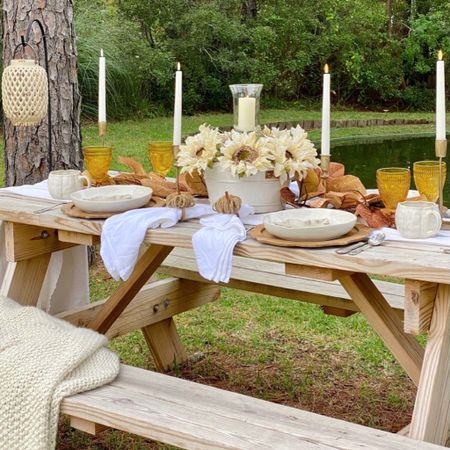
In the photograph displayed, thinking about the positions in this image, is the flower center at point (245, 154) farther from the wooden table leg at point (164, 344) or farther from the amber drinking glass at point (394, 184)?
the wooden table leg at point (164, 344)

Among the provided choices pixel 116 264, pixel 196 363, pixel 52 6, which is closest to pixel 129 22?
pixel 52 6

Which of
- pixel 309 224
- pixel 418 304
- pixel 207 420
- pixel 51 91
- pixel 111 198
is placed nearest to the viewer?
pixel 207 420

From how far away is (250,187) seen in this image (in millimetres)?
2443

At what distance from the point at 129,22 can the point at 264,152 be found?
1095 centimetres

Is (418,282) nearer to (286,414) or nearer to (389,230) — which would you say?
(389,230)

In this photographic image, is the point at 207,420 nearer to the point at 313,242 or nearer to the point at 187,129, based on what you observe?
the point at 313,242

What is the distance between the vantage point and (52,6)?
14.7 feet

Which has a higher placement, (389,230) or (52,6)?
(52,6)

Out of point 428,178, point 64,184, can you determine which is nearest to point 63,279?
point 64,184

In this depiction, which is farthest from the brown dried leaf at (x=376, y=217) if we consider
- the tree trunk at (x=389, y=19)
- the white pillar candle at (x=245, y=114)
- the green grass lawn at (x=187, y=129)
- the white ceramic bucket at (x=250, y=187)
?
the tree trunk at (x=389, y=19)

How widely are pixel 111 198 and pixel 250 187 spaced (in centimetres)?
46

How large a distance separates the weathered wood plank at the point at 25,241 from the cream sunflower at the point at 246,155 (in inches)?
32.3

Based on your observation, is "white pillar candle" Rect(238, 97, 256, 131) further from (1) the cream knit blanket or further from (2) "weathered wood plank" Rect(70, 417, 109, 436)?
(2) "weathered wood plank" Rect(70, 417, 109, 436)

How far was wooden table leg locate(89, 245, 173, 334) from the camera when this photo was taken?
289 centimetres
